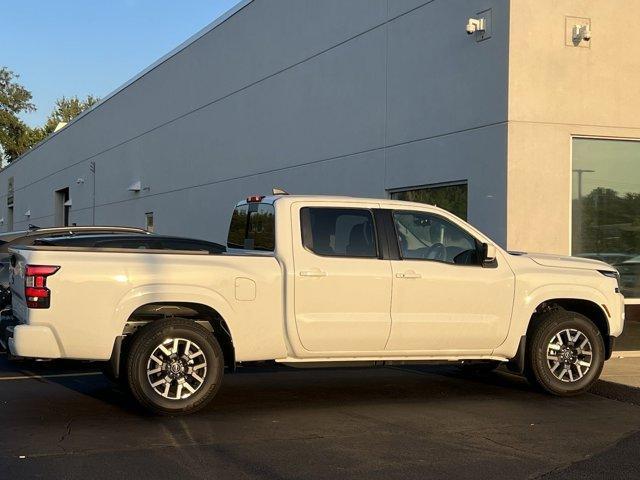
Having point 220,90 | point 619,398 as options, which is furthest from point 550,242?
point 220,90

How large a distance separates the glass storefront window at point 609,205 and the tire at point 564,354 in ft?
13.3

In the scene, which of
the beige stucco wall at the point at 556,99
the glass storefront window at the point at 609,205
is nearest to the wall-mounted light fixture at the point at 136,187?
the beige stucco wall at the point at 556,99

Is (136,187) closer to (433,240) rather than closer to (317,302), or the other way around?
(433,240)

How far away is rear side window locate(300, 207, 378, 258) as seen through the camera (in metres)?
7.79

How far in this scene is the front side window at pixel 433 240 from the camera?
8.09 metres

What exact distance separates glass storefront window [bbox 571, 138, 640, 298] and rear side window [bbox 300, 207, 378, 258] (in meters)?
5.60

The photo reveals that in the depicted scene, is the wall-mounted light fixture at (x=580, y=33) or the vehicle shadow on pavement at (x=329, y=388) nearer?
the vehicle shadow on pavement at (x=329, y=388)

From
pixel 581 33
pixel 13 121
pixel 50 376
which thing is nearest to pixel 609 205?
pixel 581 33

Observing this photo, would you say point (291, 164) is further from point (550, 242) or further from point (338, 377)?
point (338, 377)

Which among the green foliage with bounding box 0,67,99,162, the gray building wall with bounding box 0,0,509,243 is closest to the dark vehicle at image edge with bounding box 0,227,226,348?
the gray building wall with bounding box 0,0,509,243

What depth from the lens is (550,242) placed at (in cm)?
1220

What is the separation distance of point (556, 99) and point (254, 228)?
6.11m

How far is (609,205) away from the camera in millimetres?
12617

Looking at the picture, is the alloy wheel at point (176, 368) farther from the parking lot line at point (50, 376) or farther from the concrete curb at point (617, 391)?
the concrete curb at point (617, 391)
